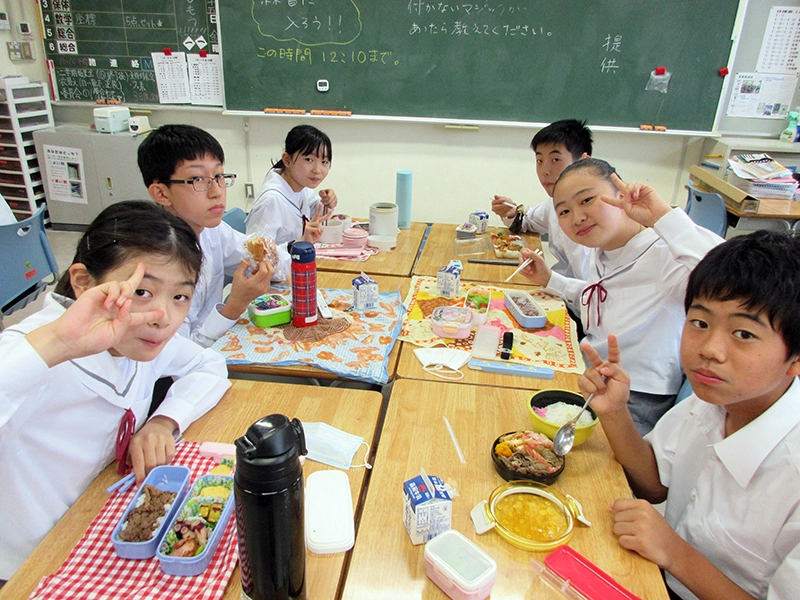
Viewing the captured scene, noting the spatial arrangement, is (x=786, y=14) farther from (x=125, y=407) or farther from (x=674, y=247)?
(x=125, y=407)

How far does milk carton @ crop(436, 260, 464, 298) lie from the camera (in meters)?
2.03

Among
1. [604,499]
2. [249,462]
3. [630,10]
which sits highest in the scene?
[630,10]

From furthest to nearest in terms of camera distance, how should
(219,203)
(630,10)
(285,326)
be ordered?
(630,10)
(219,203)
(285,326)

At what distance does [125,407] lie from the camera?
3.74 feet

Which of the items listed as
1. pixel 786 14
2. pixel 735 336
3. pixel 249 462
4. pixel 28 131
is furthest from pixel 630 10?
pixel 28 131

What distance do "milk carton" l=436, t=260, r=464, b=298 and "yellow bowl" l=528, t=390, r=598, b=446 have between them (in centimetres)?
80

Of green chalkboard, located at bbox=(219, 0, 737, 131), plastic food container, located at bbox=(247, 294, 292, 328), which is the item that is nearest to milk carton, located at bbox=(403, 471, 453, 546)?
plastic food container, located at bbox=(247, 294, 292, 328)

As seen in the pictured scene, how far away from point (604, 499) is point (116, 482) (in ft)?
3.24

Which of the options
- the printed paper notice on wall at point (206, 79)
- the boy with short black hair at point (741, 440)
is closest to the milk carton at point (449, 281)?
the boy with short black hair at point (741, 440)

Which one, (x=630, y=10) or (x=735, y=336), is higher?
(x=630, y=10)

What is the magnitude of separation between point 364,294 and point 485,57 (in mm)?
2816

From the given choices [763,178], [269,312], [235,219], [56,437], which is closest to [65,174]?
[235,219]

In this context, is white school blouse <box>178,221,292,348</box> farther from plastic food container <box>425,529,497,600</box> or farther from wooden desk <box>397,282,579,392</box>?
plastic food container <box>425,529,497,600</box>

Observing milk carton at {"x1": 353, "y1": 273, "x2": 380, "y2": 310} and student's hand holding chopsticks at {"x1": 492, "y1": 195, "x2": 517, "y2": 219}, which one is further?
student's hand holding chopsticks at {"x1": 492, "y1": 195, "x2": 517, "y2": 219}
